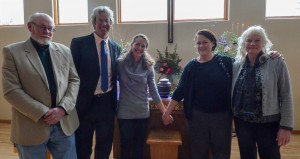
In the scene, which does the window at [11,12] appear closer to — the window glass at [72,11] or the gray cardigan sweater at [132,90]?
the window glass at [72,11]

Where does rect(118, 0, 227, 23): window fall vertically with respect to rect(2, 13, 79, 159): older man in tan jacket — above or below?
above

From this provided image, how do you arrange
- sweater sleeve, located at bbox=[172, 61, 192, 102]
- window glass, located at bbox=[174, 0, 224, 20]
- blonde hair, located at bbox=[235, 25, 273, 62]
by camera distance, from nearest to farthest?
1. blonde hair, located at bbox=[235, 25, 273, 62]
2. sweater sleeve, located at bbox=[172, 61, 192, 102]
3. window glass, located at bbox=[174, 0, 224, 20]

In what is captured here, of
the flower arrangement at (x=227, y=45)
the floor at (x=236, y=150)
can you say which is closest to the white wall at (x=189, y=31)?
the flower arrangement at (x=227, y=45)

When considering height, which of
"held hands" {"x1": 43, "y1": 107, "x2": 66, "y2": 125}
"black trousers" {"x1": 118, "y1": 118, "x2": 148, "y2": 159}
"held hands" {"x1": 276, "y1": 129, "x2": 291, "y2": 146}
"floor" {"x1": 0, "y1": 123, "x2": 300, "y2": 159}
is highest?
"held hands" {"x1": 43, "y1": 107, "x2": 66, "y2": 125}

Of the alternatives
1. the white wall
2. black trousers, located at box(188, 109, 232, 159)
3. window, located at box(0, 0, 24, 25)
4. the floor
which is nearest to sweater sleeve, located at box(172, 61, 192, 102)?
black trousers, located at box(188, 109, 232, 159)

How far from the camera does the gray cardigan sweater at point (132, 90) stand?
6.80 ft

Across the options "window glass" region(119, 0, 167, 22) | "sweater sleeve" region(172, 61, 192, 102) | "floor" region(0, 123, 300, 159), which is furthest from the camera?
"window glass" region(119, 0, 167, 22)

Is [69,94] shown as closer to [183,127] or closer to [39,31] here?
[39,31]

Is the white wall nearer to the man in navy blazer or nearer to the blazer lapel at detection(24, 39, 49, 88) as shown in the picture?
the man in navy blazer

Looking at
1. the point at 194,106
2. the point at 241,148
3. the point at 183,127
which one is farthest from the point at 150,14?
the point at 241,148

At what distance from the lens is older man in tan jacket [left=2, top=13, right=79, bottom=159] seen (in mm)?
1566

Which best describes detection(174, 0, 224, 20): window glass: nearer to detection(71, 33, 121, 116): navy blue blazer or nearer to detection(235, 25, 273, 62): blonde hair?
detection(235, 25, 273, 62): blonde hair

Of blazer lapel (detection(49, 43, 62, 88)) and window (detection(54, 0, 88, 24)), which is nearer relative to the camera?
blazer lapel (detection(49, 43, 62, 88))

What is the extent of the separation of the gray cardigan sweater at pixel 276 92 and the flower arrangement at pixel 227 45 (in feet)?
5.31
